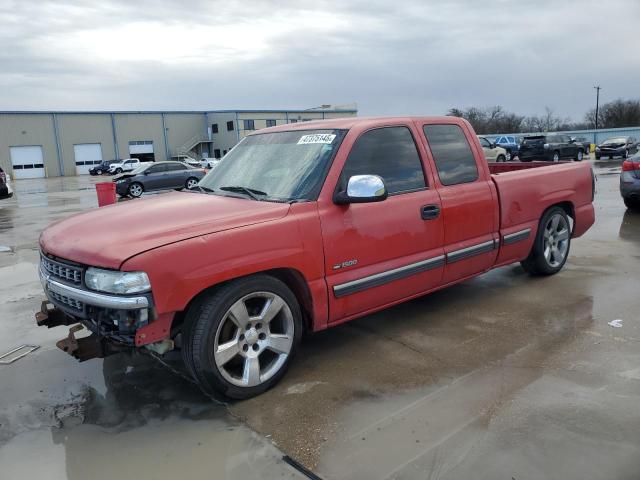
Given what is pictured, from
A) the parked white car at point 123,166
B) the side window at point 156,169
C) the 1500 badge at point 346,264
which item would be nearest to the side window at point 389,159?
the 1500 badge at point 346,264

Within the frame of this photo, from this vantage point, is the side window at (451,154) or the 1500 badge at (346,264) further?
the side window at (451,154)

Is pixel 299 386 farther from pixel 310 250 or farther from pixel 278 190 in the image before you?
pixel 278 190

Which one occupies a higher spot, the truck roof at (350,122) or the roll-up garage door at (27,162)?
the roll-up garage door at (27,162)

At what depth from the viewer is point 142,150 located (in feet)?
215

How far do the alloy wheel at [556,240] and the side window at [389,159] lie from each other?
2203 mm

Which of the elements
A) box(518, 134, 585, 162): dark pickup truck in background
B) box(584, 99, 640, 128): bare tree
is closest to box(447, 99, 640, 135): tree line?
box(584, 99, 640, 128): bare tree

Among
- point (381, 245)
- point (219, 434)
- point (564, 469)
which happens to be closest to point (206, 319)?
point (219, 434)

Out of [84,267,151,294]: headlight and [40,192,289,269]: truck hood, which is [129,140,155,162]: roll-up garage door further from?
[84,267,151,294]: headlight

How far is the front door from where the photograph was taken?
150 inches

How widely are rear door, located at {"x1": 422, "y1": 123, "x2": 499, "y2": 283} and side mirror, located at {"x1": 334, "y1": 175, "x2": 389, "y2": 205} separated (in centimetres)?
101

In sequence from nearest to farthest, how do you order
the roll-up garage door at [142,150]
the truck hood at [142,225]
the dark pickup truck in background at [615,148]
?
the truck hood at [142,225]
the dark pickup truck in background at [615,148]
the roll-up garage door at [142,150]

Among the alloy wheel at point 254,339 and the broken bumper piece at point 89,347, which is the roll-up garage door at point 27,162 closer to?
the broken bumper piece at point 89,347

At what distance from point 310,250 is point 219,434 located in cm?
131

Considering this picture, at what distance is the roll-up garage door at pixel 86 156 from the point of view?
61084 millimetres
